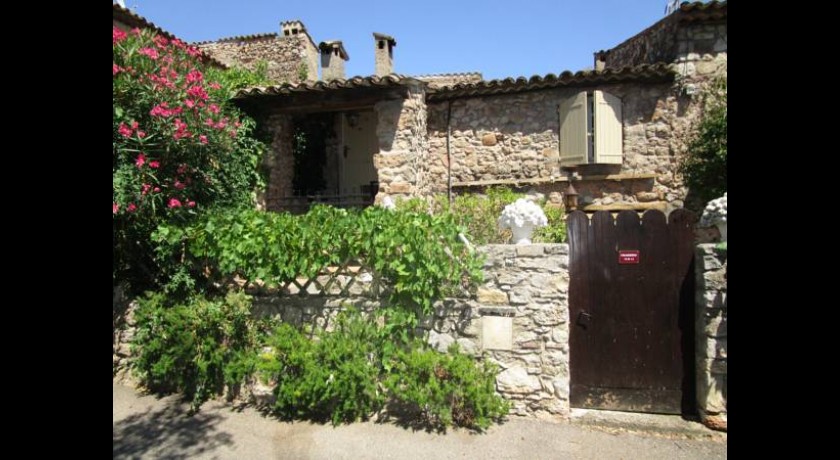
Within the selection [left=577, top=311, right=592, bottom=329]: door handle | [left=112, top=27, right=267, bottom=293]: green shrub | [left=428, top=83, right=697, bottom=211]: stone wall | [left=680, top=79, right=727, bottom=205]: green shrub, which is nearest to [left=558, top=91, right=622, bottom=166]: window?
[left=428, top=83, right=697, bottom=211]: stone wall

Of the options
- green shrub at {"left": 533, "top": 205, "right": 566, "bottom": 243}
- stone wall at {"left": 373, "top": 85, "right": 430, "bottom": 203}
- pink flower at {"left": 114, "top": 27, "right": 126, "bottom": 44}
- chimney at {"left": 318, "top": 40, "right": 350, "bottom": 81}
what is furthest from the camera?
chimney at {"left": 318, "top": 40, "right": 350, "bottom": 81}

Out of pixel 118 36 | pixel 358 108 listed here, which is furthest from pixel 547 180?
pixel 118 36

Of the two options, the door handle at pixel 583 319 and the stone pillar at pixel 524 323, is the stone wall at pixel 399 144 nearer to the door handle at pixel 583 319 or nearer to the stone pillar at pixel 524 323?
the stone pillar at pixel 524 323

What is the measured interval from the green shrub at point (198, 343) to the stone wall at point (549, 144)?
186 inches

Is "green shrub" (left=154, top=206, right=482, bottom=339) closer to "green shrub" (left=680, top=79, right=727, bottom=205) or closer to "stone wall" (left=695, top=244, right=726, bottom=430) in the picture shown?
"stone wall" (left=695, top=244, right=726, bottom=430)

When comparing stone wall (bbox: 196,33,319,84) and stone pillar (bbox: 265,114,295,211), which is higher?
stone wall (bbox: 196,33,319,84)

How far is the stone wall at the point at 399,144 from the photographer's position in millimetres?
6922

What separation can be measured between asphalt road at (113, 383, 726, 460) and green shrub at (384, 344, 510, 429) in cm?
15

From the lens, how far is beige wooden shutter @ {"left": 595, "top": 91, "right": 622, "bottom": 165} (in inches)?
275

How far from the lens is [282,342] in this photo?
378cm

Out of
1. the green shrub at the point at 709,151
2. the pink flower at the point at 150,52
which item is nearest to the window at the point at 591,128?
the green shrub at the point at 709,151
